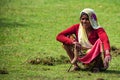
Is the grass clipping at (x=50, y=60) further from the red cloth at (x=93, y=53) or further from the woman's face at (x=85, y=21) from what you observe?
the woman's face at (x=85, y=21)

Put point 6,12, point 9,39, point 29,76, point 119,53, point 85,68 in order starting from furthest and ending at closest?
point 6,12 < point 9,39 < point 119,53 < point 85,68 < point 29,76

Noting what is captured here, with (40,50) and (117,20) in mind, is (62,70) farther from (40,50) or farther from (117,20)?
(117,20)

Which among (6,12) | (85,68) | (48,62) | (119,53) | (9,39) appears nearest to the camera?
(85,68)

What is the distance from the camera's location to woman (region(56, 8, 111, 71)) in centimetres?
1231

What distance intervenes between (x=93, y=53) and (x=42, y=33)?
7295mm

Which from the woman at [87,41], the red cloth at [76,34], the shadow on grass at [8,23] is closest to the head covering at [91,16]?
the woman at [87,41]

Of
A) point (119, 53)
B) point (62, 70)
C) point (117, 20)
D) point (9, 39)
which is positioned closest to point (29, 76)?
point (62, 70)

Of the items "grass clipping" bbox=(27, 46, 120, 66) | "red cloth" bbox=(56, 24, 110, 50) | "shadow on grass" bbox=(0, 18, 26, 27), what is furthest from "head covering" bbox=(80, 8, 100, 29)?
"shadow on grass" bbox=(0, 18, 26, 27)

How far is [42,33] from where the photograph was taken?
64.1ft

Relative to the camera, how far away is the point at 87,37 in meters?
12.5

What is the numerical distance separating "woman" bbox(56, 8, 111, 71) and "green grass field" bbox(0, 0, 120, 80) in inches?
10.4

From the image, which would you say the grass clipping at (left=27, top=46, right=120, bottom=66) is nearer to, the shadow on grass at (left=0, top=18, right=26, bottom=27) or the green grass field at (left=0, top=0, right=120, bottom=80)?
the green grass field at (left=0, top=0, right=120, bottom=80)

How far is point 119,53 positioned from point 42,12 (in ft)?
36.0

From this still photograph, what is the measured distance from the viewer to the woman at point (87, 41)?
12312 millimetres
